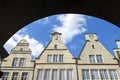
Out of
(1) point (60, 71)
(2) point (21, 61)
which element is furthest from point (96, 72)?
(2) point (21, 61)

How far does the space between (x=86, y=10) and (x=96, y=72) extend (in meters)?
12.2

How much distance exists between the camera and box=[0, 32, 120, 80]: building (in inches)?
502

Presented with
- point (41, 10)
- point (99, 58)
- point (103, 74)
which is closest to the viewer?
point (41, 10)

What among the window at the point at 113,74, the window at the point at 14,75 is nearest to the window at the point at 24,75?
the window at the point at 14,75

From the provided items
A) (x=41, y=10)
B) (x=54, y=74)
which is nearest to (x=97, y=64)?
(x=54, y=74)

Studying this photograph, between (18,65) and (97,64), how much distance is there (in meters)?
7.80

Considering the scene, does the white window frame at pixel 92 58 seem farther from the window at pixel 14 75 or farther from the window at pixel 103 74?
the window at pixel 14 75

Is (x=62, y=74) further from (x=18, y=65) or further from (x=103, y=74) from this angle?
(x=18, y=65)

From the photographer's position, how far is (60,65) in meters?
13.4

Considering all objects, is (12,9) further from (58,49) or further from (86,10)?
(58,49)

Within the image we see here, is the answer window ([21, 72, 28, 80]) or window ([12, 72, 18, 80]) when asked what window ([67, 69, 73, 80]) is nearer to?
window ([21, 72, 28, 80])

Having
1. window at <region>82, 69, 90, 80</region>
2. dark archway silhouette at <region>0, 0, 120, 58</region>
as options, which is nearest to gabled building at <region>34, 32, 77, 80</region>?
window at <region>82, 69, 90, 80</region>

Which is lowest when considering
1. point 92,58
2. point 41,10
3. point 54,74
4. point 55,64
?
point 41,10

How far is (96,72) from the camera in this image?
A: 43.0 ft
